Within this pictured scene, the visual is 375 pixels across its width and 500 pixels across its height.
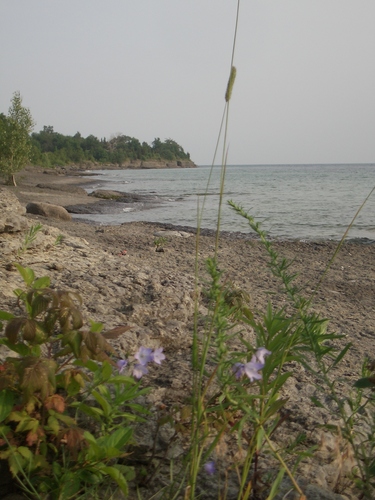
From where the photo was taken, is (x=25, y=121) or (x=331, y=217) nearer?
(x=331, y=217)

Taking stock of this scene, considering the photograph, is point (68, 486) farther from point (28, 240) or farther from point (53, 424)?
point (28, 240)

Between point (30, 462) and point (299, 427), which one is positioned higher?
point (30, 462)

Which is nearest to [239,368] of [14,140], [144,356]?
[144,356]

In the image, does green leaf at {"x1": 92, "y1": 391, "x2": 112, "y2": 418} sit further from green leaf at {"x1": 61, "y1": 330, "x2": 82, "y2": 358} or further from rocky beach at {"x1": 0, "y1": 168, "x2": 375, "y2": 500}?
rocky beach at {"x1": 0, "y1": 168, "x2": 375, "y2": 500}

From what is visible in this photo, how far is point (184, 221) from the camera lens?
15.6 meters

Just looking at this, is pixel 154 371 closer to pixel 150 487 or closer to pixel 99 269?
pixel 150 487

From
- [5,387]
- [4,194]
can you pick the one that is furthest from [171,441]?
[4,194]

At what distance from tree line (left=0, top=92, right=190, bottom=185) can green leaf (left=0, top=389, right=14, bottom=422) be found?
2759cm

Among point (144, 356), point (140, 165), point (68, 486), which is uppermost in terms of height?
point (140, 165)

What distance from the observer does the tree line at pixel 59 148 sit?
2703 cm

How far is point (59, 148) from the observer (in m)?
111

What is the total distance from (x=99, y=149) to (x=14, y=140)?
95.9 m

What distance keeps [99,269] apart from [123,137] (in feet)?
464

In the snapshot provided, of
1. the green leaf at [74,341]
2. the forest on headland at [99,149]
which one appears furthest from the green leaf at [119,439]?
the forest on headland at [99,149]
